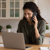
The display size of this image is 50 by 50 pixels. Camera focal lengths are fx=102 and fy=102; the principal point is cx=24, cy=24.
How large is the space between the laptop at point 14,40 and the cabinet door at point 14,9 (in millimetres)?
1930

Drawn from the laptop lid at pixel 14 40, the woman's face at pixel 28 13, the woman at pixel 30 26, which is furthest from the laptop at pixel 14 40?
the woman's face at pixel 28 13

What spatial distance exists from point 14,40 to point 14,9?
2116 mm

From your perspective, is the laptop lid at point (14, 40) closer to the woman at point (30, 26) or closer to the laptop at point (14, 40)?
the laptop at point (14, 40)

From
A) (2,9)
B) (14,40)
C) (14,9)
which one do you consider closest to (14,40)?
(14,40)

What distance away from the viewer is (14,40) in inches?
47.4

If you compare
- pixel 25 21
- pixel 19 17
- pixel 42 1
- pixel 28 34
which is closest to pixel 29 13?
pixel 25 21

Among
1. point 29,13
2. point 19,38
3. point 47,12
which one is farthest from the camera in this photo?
point 47,12

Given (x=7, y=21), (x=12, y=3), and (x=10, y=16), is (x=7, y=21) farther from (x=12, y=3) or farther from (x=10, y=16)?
(x=12, y=3)

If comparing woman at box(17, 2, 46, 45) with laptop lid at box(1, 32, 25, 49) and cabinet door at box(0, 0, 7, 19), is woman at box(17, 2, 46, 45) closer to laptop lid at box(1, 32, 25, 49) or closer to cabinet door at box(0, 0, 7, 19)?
laptop lid at box(1, 32, 25, 49)

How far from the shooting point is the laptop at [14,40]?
1.16 meters

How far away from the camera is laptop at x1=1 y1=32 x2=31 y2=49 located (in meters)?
1.16

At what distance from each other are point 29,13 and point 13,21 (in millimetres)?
1751

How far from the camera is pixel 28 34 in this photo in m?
1.79

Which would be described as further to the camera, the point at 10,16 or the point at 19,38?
the point at 10,16
